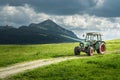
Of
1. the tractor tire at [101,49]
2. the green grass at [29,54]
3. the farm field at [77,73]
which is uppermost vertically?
the tractor tire at [101,49]

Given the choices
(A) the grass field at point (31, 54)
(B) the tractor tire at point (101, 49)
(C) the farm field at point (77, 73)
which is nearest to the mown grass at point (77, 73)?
(C) the farm field at point (77, 73)

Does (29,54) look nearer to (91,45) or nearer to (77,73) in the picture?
(91,45)

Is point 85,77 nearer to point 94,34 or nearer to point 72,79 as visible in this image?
point 72,79

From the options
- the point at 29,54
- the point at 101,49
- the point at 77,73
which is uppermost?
the point at 101,49

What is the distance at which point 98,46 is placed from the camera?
50.3 metres

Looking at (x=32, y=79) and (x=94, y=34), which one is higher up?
(x=94, y=34)

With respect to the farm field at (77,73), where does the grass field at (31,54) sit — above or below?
above

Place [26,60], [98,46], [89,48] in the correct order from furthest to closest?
1. [98,46]
2. [89,48]
3. [26,60]

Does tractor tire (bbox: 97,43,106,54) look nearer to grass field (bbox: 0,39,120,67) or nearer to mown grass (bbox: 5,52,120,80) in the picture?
grass field (bbox: 0,39,120,67)

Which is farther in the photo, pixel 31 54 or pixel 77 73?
pixel 31 54

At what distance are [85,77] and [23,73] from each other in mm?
6303

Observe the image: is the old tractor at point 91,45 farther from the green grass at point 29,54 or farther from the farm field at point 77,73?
the farm field at point 77,73

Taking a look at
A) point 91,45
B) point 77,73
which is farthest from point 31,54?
point 77,73

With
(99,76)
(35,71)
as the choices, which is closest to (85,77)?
(99,76)
